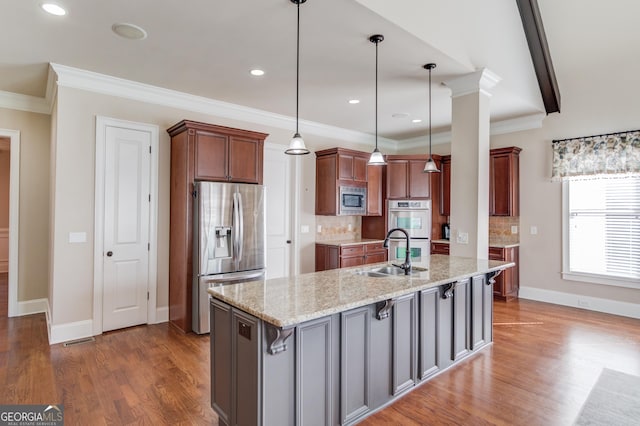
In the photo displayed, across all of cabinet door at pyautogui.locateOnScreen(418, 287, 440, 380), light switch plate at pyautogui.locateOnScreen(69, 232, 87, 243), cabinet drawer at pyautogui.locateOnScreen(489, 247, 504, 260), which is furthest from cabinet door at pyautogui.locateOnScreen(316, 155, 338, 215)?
light switch plate at pyautogui.locateOnScreen(69, 232, 87, 243)

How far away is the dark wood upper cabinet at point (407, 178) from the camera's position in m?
6.05

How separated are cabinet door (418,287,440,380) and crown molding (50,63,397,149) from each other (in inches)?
141

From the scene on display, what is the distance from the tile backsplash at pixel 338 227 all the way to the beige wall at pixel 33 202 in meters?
3.88

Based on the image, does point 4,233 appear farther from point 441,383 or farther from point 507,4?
point 507,4

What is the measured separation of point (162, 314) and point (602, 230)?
5.93 metres

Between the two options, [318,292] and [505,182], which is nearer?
[318,292]

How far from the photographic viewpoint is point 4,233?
762 cm

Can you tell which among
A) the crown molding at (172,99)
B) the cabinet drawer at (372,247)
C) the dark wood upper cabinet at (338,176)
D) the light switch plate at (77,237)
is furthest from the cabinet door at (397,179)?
the light switch plate at (77,237)

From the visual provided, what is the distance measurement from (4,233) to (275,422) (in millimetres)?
8816

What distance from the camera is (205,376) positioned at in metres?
2.87

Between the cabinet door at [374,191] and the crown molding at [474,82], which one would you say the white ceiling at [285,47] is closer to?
the crown molding at [474,82]

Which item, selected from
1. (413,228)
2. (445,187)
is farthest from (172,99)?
(445,187)

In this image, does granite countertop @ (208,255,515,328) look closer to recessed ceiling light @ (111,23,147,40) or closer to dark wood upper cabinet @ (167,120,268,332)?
dark wood upper cabinet @ (167,120,268,332)

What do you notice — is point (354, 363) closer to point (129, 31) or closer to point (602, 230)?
point (129, 31)
